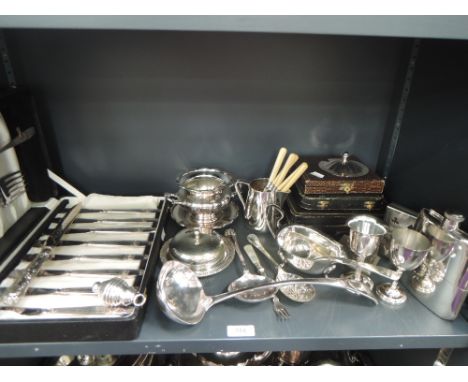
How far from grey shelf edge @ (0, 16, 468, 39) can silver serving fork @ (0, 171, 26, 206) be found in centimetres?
41

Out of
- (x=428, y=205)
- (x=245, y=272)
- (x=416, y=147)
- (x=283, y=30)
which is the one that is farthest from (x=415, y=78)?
(x=245, y=272)

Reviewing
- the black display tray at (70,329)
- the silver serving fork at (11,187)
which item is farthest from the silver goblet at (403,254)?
the silver serving fork at (11,187)

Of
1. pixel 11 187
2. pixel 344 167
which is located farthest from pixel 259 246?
pixel 11 187

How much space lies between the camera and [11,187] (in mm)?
680

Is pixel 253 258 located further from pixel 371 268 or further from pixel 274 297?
pixel 371 268

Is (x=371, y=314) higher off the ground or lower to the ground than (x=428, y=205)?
lower

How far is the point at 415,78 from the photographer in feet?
2.43

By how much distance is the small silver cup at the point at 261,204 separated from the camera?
2.42 ft

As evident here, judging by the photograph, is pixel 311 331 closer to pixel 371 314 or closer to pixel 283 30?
pixel 371 314

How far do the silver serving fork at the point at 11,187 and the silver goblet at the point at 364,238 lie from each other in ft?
2.39

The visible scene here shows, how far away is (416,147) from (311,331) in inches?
19.4

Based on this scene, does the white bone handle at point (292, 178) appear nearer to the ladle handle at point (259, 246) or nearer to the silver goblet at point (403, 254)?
the ladle handle at point (259, 246)

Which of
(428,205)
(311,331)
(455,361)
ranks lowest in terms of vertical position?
(455,361)

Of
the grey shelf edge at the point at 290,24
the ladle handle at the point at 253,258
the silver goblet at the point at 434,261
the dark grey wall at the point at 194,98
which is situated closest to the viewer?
the grey shelf edge at the point at 290,24
